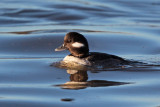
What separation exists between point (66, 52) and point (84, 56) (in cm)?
217

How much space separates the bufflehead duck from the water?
0.29 m

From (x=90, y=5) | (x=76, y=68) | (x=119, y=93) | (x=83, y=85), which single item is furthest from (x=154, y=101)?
(x=90, y=5)

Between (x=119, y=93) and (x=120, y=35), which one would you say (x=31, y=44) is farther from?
(x=119, y=93)

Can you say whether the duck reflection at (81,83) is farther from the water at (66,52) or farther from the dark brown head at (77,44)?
the dark brown head at (77,44)

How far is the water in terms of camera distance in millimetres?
9406

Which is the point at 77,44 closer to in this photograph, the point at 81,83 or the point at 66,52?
the point at 81,83

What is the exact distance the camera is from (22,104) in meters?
8.96

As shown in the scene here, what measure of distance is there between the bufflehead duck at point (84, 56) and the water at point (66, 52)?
0.29 meters

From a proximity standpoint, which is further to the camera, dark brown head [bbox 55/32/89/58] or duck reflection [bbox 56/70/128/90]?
dark brown head [bbox 55/32/89/58]

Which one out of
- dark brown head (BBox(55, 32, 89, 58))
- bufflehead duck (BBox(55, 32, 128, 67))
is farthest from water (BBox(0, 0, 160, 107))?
dark brown head (BBox(55, 32, 89, 58))

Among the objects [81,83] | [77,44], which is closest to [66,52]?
[77,44]

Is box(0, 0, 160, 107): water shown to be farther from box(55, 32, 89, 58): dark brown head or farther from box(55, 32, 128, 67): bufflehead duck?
box(55, 32, 89, 58): dark brown head

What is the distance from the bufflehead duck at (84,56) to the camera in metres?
12.0

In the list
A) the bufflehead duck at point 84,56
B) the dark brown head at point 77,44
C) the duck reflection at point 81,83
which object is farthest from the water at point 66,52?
the dark brown head at point 77,44
